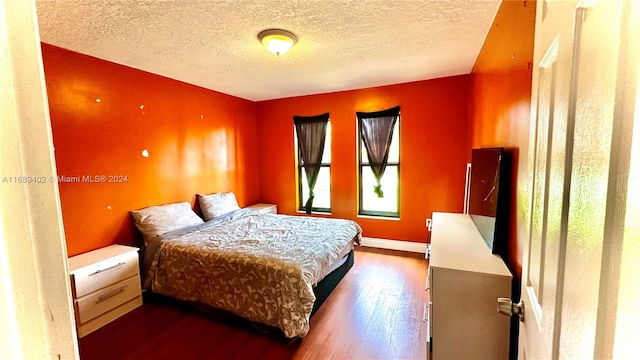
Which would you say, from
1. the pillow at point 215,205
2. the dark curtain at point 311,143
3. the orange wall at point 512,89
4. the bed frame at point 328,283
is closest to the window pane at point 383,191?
the dark curtain at point 311,143

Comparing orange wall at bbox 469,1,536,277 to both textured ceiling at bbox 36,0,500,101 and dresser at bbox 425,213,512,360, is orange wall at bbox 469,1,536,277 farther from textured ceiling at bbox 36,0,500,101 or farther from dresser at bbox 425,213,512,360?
textured ceiling at bbox 36,0,500,101

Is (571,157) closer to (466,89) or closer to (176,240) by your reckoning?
(176,240)

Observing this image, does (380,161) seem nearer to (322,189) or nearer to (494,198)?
(322,189)

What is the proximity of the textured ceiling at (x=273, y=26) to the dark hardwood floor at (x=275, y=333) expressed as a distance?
2.49 meters

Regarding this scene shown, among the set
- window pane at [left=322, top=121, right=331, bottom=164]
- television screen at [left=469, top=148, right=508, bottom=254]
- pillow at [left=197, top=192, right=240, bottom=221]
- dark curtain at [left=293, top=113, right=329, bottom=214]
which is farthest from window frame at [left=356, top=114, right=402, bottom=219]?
pillow at [left=197, top=192, right=240, bottom=221]

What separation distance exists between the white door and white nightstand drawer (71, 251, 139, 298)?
9.75 ft

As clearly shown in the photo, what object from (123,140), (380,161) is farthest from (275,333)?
(380,161)

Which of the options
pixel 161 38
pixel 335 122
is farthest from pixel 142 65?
pixel 335 122

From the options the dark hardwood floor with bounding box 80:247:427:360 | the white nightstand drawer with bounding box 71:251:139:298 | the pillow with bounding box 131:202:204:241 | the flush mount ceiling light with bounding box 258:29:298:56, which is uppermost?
the flush mount ceiling light with bounding box 258:29:298:56

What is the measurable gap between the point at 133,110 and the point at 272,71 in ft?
5.41

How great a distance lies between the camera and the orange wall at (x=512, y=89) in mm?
1306

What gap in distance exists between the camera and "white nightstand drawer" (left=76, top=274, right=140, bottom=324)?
7.09 feet

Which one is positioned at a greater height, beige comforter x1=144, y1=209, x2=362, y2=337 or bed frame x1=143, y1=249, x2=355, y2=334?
beige comforter x1=144, y1=209, x2=362, y2=337

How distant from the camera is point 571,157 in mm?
531
